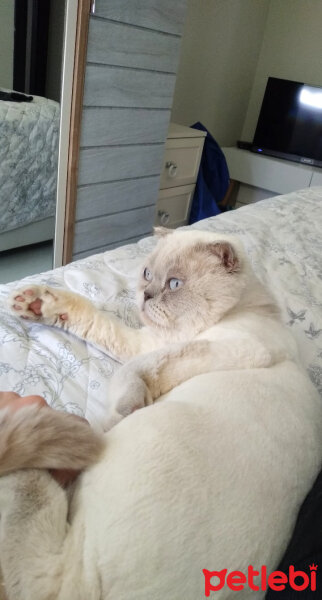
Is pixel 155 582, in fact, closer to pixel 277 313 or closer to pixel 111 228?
pixel 277 313

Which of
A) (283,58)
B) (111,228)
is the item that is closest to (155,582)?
(111,228)

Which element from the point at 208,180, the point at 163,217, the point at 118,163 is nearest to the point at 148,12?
the point at 118,163

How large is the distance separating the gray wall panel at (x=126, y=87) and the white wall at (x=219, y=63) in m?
0.99

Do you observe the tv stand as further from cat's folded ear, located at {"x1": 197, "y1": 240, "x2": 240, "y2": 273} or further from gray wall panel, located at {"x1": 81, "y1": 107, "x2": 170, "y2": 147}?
cat's folded ear, located at {"x1": 197, "y1": 240, "x2": 240, "y2": 273}

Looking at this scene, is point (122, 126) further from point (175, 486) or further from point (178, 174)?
point (175, 486)

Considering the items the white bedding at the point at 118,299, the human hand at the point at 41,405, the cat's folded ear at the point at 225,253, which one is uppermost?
the cat's folded ear at the point at 225,253

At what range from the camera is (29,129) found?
180 centimetres

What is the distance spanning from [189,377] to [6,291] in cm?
50

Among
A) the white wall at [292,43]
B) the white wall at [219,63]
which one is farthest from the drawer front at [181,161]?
the white wall at [292,43]

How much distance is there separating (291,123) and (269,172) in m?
0.44

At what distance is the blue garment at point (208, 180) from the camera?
2.96 m

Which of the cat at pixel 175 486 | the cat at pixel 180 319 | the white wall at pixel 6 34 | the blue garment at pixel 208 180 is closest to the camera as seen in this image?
the cat at pixel 175 486

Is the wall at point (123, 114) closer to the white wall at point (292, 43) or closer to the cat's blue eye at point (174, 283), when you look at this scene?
the cat's blue eye at point (174, 283)

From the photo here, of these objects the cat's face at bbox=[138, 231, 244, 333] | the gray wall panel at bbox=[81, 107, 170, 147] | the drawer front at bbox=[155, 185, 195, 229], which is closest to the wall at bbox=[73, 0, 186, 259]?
the gray wall panel at bbox=[81, 107, 170, 147]
